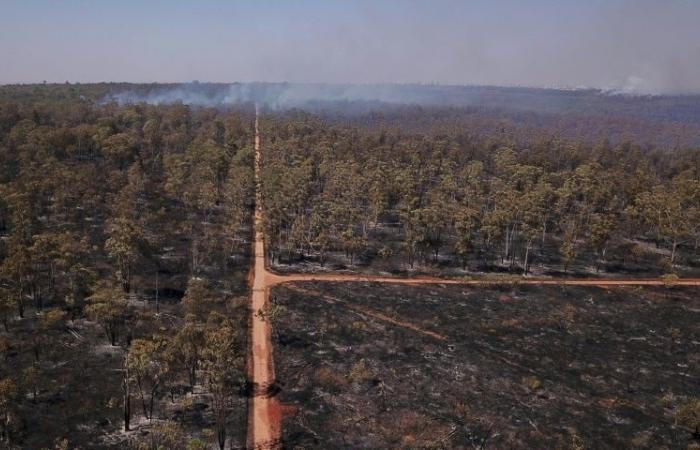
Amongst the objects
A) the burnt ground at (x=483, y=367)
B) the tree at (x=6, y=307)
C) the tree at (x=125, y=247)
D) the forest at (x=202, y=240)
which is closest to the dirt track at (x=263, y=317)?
the burnt ground at (x=483, y=367)

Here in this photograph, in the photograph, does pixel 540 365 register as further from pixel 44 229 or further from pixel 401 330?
pixel 44 229

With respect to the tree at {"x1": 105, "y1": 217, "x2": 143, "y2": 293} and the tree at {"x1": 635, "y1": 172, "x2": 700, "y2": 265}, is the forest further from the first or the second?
the tree at {"x1": 635, "y1": 172, "x2": 700, "y2": 265}

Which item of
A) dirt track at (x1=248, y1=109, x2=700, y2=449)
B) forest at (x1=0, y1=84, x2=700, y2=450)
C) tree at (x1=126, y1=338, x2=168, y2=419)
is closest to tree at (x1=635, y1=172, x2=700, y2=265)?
forest at (x1=0, y1=84, x2=700, y2=450)

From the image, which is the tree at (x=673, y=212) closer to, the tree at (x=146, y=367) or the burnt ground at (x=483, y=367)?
the burnt ground at (x=483, y=367)

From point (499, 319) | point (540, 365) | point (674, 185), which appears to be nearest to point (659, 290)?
point (499, 319)

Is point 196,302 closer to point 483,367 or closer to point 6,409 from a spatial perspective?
point 6,409

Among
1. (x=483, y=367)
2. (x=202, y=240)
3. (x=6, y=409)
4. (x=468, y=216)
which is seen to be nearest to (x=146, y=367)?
(x=6, y=409)
